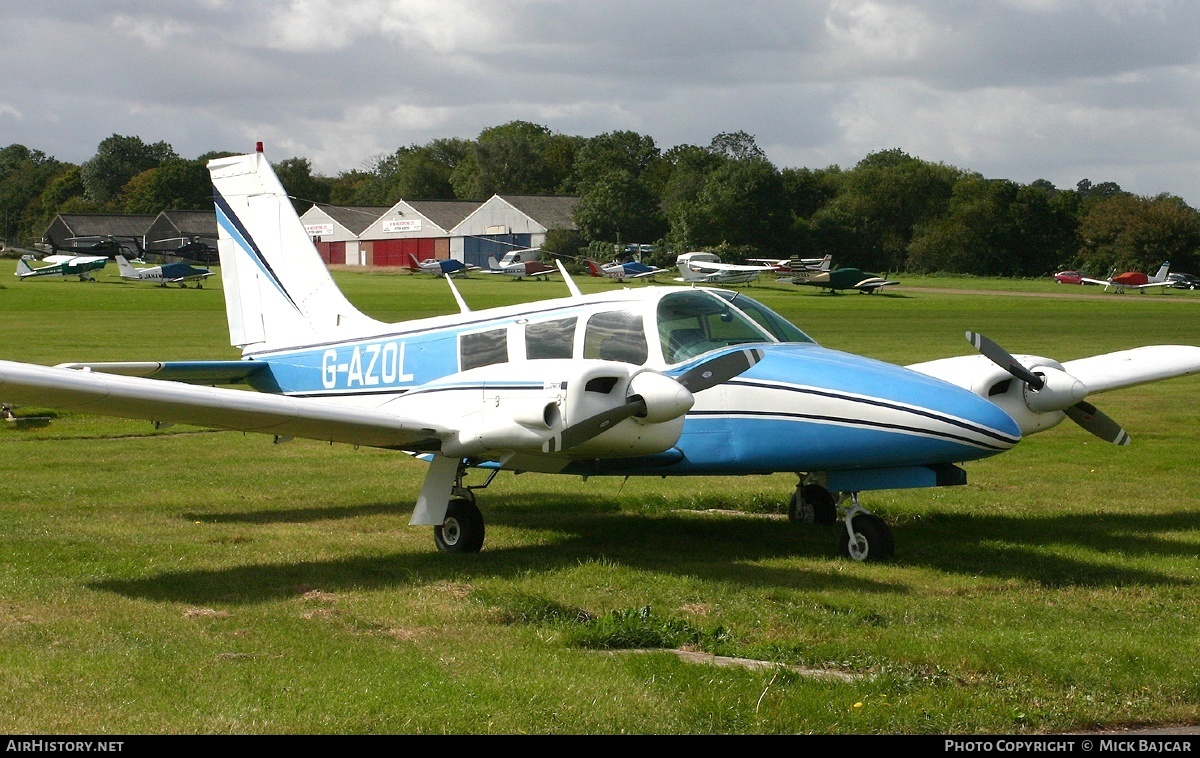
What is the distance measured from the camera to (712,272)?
65.6 meters

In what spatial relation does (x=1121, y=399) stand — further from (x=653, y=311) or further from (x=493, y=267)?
(x=493, y=267)

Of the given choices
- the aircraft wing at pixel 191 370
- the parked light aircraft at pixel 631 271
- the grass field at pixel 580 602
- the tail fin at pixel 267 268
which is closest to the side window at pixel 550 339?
the grass field at pixel 580 602

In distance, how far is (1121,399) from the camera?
24406mm

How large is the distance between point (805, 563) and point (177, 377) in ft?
23.3

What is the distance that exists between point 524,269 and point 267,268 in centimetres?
6878

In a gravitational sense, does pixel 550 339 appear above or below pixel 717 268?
above

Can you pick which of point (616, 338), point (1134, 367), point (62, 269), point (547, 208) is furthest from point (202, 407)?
point (547, 208)

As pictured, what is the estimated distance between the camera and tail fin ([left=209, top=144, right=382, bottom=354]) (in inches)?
551

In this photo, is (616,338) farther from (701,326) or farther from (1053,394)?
(1053,394)

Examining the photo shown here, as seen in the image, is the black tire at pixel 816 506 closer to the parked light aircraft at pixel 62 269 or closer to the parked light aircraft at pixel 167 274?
the parked light aircraft at pixel 167 274

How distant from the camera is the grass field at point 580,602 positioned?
20.9 feet

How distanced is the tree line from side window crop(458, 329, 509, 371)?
211 ft

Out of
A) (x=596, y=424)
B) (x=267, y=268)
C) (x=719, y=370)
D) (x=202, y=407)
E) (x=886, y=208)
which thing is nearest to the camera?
(x=202, y=407)

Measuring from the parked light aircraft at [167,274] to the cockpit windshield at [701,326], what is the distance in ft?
224
